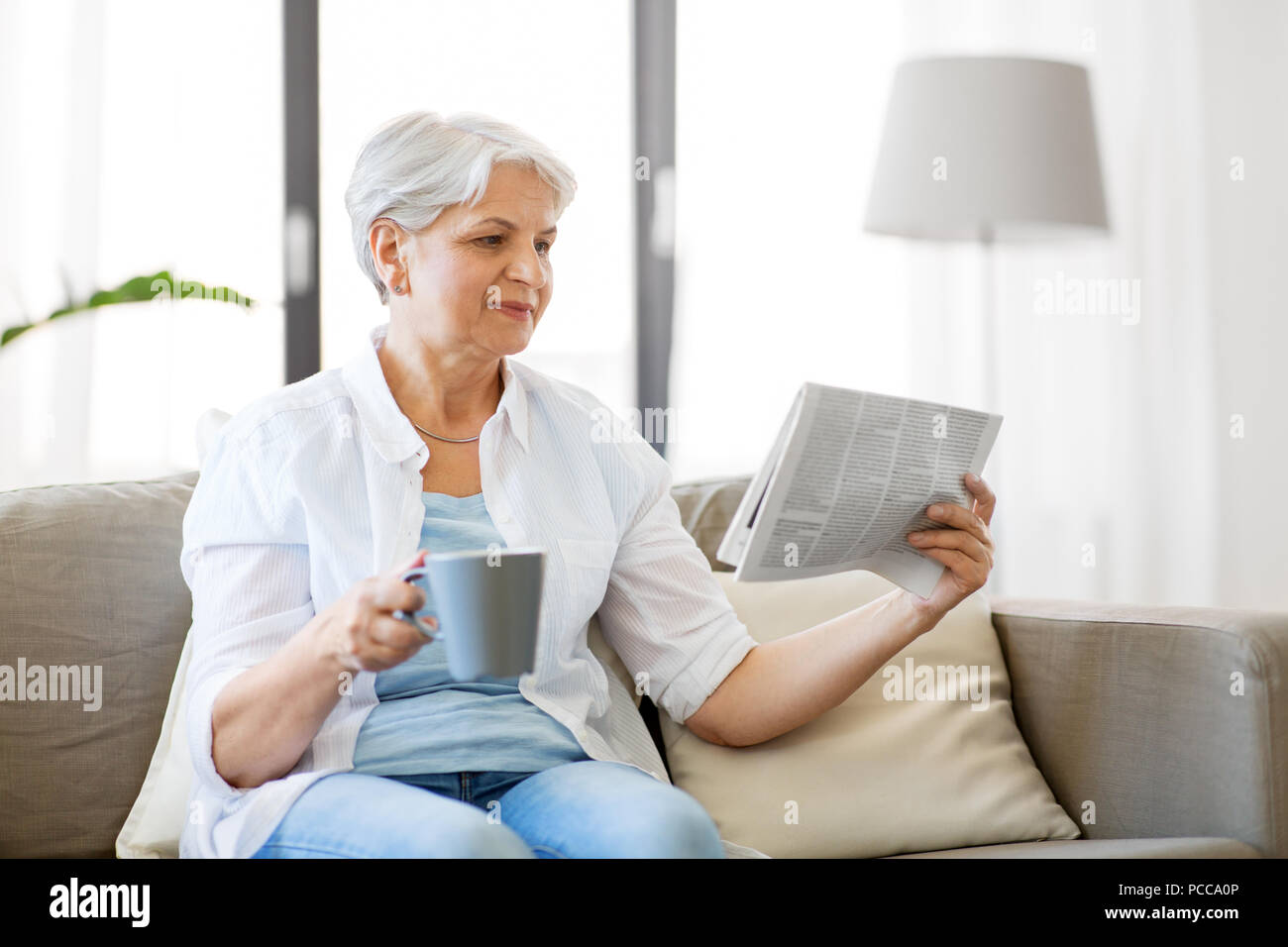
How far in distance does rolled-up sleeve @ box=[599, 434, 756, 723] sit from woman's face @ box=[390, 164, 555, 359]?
209 mm

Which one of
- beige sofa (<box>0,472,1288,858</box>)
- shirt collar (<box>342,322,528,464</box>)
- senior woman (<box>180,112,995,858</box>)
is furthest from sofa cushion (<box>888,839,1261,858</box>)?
shirt collar (<box>342,322,528,464</box>)

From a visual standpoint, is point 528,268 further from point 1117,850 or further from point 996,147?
point 996,147

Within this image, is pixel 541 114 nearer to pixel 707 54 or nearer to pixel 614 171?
pixel 614 171

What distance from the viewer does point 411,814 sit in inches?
40.0

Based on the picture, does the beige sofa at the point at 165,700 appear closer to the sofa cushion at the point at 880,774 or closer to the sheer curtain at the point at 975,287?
Result: the sofa cushion at the point at 880,774

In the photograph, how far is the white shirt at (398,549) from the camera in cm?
112

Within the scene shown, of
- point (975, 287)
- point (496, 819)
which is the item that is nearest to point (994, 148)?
point (975, 287)

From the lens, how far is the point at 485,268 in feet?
4.14

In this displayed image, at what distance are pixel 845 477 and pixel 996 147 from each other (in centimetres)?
120

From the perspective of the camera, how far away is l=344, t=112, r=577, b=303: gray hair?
4.09ft

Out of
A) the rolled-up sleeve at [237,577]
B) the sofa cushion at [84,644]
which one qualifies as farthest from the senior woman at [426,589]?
the sofa cushion at [84,644]

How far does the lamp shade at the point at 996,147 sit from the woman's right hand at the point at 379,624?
4.73 feet

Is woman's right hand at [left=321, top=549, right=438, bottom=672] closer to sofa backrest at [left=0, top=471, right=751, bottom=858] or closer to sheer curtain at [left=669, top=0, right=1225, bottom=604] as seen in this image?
sofa backrest at [left=0, top=471, right=751, bottom=858]
